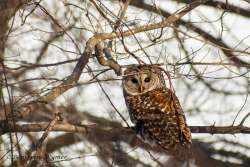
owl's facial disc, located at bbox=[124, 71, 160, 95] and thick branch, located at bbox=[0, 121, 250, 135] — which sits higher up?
owl's facial disc, located at bbox=[124, 71, 160, 95]

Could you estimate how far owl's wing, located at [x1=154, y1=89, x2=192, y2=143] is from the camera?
18.5ft

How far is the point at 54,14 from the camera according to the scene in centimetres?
583

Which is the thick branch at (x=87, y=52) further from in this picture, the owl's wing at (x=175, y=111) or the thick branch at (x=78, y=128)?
the owl's wing at (x=175, y=111)

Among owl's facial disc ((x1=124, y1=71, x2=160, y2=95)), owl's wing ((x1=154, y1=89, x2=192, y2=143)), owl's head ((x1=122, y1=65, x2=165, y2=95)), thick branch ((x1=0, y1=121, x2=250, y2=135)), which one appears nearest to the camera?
thick branch ((x1=0, y1=121, x2=250, y2=135))

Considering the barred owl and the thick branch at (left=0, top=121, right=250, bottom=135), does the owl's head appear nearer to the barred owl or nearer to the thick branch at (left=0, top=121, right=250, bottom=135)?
the barred owl

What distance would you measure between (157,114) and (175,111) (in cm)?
39

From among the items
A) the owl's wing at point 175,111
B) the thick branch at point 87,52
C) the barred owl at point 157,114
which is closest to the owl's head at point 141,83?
the barred owl at point 157,114

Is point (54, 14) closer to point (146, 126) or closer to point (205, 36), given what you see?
point (146, 126)

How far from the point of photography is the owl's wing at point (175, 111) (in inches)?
222

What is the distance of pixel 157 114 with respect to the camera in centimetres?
599

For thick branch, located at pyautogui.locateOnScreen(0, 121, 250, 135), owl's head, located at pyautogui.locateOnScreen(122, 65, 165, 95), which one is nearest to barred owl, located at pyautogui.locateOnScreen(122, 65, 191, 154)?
owl's head, located at pyautogui.locateOnScreen(122, 65, 165, 95)

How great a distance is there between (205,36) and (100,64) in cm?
170

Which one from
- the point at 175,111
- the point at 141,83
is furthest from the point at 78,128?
the point at 141,83

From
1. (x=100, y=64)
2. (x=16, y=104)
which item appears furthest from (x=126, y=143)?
(x=16, y=104)
